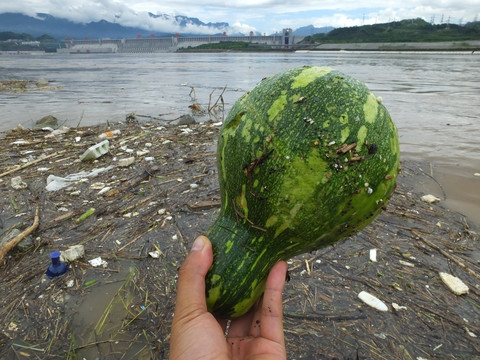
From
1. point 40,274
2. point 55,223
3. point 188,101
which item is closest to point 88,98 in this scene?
point 188,101

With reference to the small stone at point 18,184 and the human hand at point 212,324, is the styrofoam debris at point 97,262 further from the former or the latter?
the small stone at point 18,184

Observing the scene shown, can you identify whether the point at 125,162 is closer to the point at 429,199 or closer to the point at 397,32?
the point at 429,199

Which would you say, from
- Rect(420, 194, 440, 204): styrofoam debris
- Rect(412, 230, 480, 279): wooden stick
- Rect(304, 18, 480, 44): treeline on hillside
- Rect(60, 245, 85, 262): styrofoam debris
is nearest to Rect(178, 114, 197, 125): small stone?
Rect(60, 245, 85, 262): styrofoam debris

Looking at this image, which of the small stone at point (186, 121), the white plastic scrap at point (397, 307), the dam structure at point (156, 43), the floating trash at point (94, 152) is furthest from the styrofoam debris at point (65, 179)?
the dam structure at point (156, 43)

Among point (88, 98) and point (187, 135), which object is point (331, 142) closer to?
point (187, 135)

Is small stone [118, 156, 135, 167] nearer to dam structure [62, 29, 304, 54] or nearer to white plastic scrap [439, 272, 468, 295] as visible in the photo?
white plastic scrap [439, 272, 468, 295]

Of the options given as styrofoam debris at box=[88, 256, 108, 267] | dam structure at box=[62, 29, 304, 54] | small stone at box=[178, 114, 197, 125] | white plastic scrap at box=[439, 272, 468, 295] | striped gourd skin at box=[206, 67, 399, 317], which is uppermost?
dam structure at box=[62, 29, 304, 54]

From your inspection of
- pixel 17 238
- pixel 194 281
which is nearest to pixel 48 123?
pixel 17 238
